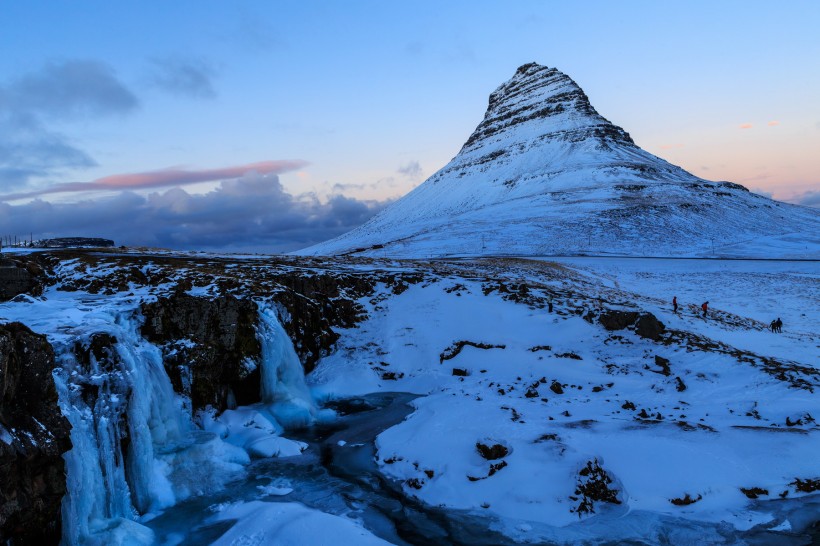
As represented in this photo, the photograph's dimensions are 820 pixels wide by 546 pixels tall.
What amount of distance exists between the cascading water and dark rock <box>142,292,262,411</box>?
779mm

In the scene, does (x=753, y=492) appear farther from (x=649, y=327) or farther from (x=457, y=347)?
(x=457, y=347)

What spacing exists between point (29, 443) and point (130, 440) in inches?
150

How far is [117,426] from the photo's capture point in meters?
14.1

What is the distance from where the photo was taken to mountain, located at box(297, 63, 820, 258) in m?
103

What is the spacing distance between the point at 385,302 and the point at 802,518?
23537 millimetres

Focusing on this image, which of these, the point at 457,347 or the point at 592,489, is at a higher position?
the point at 457,347

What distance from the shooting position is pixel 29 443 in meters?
10.7

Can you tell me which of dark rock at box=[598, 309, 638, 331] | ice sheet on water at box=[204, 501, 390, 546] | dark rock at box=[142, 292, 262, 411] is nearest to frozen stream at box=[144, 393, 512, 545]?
ice sheet on water at box=[204, 501, 390, 546]

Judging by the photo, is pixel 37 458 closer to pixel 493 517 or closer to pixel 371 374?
pixel 493 517

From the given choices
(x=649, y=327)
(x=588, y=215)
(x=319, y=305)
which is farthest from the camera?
(x=588, y=215)

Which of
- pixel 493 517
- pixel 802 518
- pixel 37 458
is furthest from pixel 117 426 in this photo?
pixel 802 518

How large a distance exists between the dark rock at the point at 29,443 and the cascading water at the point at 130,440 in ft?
2.10

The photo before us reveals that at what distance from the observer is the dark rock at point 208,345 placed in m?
19.0

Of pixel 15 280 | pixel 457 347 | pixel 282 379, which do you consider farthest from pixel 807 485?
pixel 15 280
